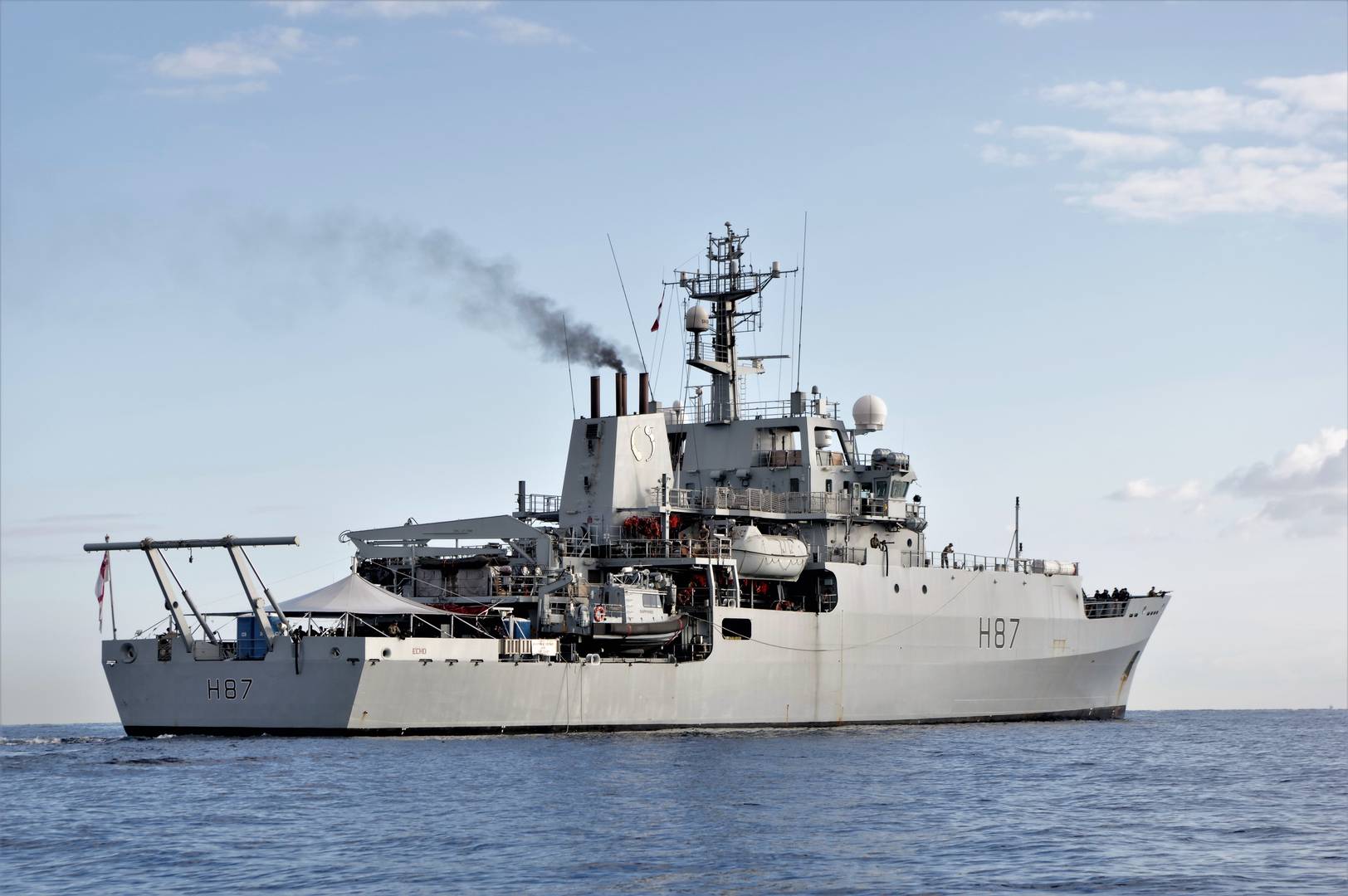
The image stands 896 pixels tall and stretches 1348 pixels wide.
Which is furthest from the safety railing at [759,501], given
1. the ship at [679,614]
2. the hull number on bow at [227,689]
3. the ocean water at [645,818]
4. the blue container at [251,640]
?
the hull number on bow at [227,689]

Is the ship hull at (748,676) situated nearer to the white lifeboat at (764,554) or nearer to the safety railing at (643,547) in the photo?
the white lifeboat at (764,554)

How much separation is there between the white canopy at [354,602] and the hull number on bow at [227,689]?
2.22m

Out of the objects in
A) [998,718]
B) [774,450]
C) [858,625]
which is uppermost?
[774,450]

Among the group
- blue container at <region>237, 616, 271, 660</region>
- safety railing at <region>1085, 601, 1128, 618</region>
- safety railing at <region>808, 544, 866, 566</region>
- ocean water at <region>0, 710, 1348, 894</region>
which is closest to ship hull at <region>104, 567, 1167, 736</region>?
safety railing at <region>1085, 601, 1128, 618</region>

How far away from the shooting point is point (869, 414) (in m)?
52.7

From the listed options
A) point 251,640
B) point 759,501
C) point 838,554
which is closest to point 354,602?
point 251,640

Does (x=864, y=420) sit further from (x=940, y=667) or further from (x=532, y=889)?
(x=532, y=889)

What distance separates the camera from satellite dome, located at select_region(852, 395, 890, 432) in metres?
52.7

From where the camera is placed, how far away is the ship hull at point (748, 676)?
37500mm

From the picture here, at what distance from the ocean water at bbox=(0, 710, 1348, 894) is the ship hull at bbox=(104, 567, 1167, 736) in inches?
35.6

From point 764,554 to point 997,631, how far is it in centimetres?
1072

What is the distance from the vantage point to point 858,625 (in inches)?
1868

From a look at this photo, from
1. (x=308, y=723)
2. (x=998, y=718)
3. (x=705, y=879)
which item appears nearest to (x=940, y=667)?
(x=998, y=718)

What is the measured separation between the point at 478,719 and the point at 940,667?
56.7 feet
